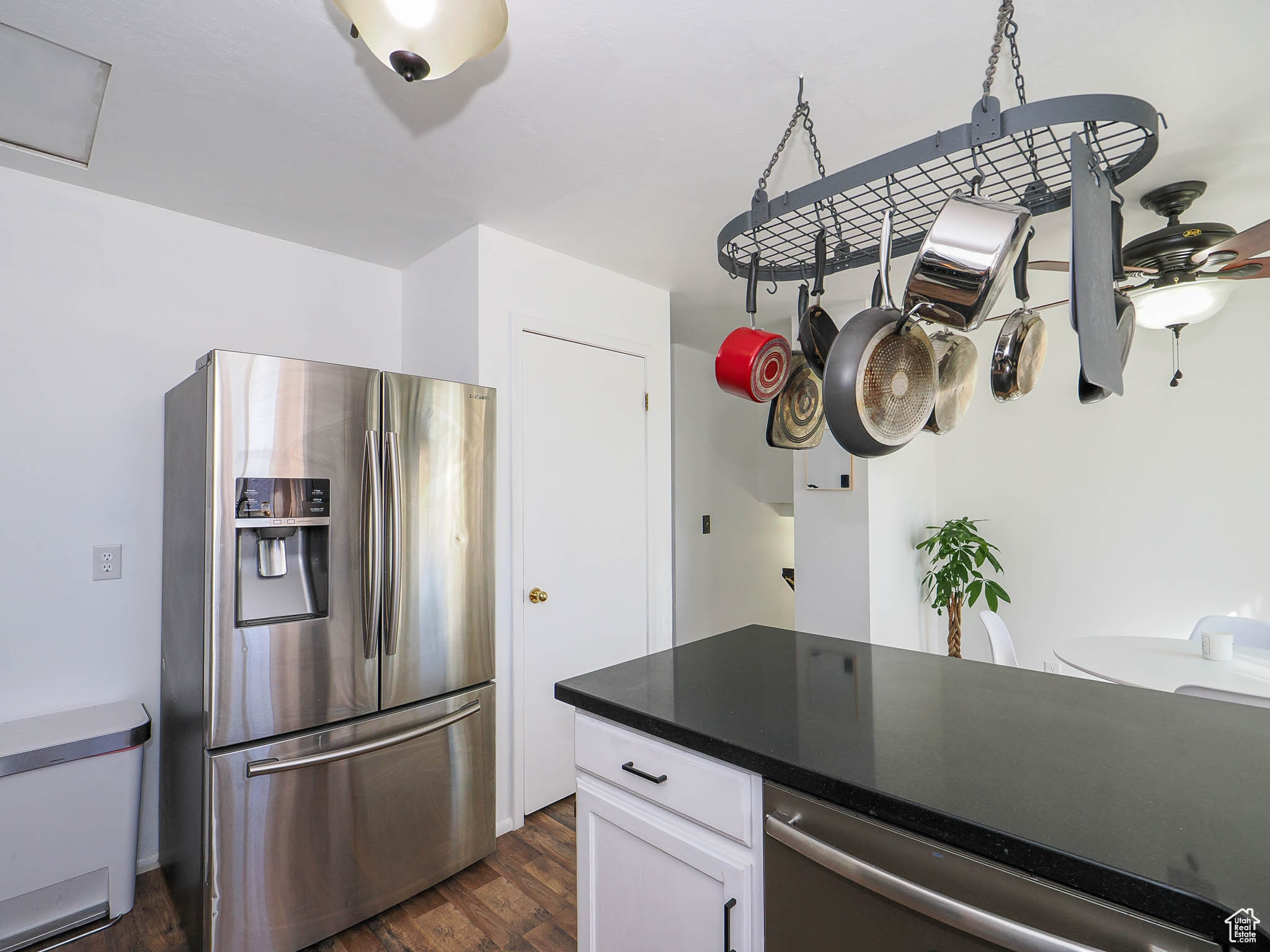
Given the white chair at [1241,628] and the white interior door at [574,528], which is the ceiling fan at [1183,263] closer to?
the white chair at [1241,628]

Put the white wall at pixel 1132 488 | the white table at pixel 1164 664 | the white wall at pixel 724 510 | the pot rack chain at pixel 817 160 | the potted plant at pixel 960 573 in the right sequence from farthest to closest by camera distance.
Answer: the white wall at pixel 724 510 < the potted plant at pixel 960 573 < the white wall at pixel 1132 488 < the white table at pixel 1164 664 < the pot rack chain at pixel 817 160

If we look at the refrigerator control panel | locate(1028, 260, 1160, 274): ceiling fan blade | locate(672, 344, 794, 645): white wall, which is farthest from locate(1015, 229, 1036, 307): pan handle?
locate(672, 344, 794, 645): white wall

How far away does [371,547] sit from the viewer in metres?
1.93

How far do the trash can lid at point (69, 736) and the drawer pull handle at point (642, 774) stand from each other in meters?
1.71

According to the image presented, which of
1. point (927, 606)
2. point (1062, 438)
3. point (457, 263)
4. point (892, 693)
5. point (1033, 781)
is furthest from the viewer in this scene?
point (927, 606)

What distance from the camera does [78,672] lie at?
6.93ft

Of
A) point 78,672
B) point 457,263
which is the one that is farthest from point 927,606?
point 78,672

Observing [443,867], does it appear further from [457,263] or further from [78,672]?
[457,263]

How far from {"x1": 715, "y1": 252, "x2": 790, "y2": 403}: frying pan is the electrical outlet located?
2201mm

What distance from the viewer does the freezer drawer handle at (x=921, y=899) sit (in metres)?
0.77

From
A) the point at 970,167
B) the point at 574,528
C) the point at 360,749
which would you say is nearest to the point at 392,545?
the point at 360,749

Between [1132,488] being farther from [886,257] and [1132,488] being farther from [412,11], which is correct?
[412,11]

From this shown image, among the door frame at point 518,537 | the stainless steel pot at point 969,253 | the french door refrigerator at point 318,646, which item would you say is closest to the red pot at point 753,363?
the stainless steel pot at point 969,253

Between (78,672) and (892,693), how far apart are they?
258 cm
